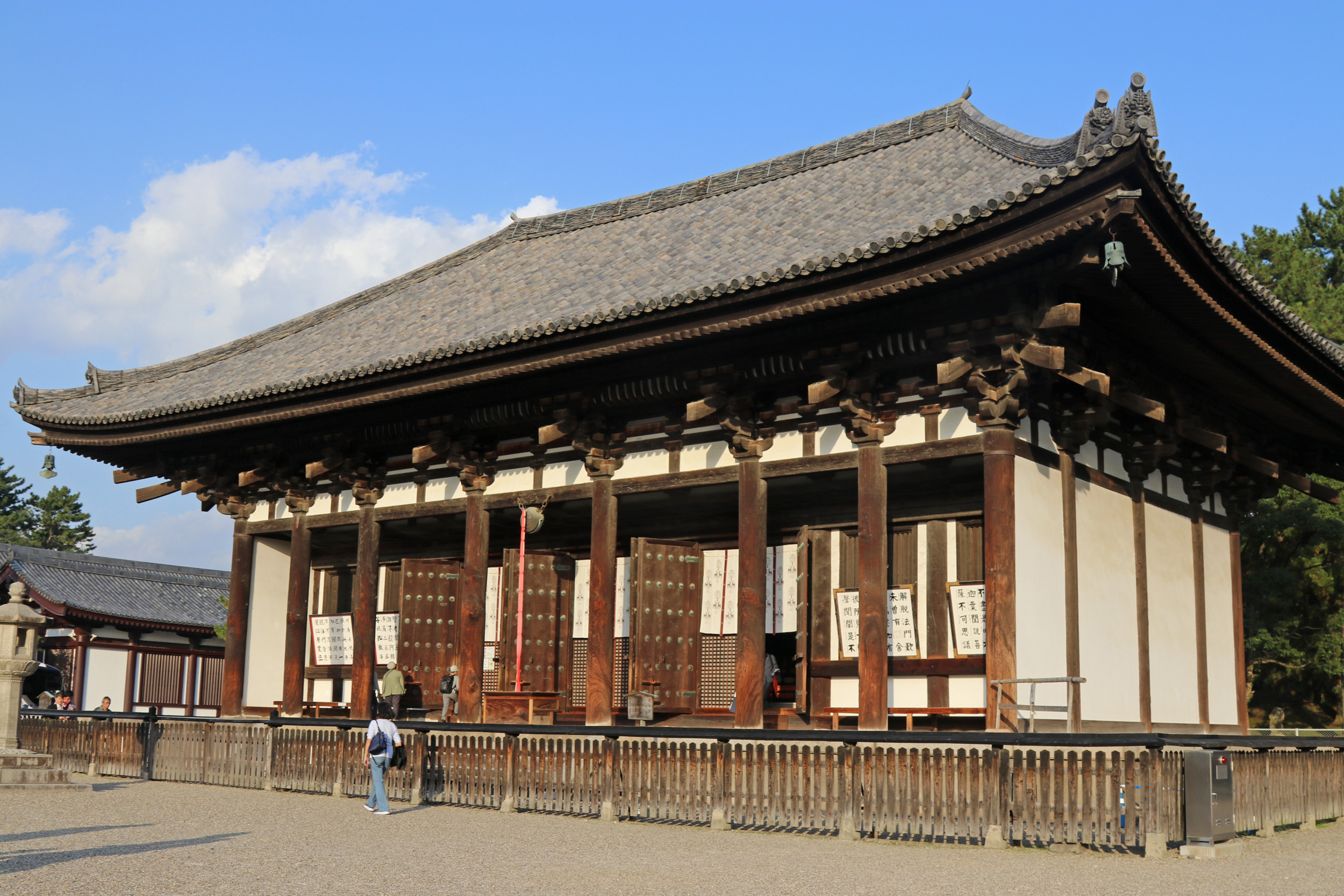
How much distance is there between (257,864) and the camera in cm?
856

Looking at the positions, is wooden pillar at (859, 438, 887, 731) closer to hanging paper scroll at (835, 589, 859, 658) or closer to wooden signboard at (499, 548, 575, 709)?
hanging paper scroll at (835, 589, 859, 658)

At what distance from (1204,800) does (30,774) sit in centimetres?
1337

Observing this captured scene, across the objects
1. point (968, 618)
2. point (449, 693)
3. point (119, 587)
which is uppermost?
point (119, 587)

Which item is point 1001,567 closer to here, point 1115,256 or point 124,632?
point 1115,256

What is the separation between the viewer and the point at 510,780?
518 inches

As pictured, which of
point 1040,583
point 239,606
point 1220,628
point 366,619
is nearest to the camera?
point 1040,583

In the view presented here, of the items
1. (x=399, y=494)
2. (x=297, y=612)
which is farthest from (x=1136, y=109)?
(x=297, y=612)

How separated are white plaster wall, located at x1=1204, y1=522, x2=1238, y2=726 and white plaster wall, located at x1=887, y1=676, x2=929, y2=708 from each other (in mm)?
4914

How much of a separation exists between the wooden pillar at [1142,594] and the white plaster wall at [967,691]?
2.33 metres

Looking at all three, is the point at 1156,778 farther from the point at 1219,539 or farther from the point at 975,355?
the point at 1219,539

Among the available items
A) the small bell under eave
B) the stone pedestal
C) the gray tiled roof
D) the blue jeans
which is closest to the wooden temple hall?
the small bell under eave

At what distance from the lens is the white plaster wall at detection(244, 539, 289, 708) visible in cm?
1995

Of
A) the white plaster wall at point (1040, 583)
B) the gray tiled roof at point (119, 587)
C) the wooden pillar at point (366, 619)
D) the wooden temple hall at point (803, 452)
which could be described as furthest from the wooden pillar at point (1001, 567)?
the gray tiled roof at point (119, 587)

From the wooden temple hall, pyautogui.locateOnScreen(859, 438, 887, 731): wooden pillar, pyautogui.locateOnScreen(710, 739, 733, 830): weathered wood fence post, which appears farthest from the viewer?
pyautogui.locateOnScreen(859, 438, 887, 731): wooden pillar
